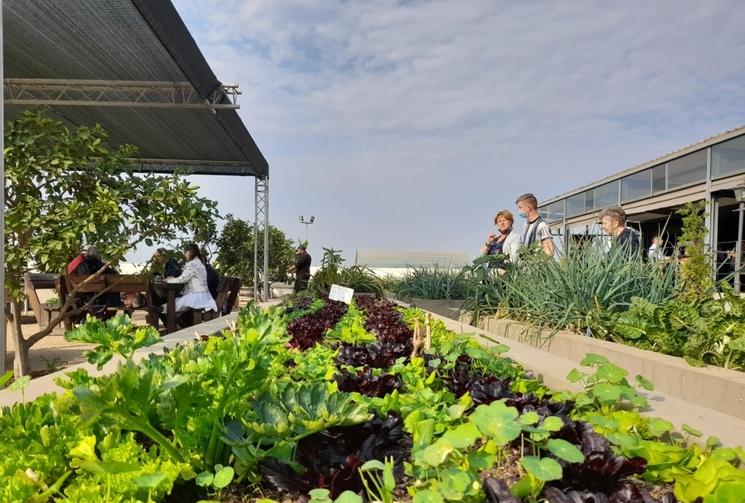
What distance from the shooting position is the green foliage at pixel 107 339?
1188 mm

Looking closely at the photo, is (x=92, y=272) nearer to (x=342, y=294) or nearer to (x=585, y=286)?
(x=342, y=294)

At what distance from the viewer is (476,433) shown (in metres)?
0.86

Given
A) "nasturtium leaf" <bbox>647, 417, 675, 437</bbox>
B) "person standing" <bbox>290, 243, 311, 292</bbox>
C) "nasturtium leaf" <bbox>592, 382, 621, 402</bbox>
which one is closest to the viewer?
"nasturtium leaf" <bbox>647, 417, 675, 437</bbox>

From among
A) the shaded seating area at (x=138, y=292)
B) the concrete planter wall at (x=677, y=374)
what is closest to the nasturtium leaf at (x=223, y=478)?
the concrete planter wall at (x=677, y=374)

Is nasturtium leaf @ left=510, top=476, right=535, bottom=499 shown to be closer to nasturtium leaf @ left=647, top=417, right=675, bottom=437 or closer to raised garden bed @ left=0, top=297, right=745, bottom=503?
raised garden bed @ left=0, top=297, right=745, bottom=503

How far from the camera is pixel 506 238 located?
17.5 feet

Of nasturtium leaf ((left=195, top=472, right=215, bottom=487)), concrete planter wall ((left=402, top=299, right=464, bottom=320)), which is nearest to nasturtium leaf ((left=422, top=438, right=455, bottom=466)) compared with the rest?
nasturtium leaf ((left=195, top=472, right=215, bottom=487))

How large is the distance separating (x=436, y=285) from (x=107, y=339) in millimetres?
5779

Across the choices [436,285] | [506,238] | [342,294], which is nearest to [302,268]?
[436,285]

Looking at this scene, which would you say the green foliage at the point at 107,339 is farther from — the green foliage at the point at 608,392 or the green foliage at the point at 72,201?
the green foliage at the point at 72,201

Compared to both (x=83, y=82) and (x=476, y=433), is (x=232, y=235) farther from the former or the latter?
(x=476, y=433)

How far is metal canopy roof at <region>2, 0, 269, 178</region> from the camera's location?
6164 millimetres

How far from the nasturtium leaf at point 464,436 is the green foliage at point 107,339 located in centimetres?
77

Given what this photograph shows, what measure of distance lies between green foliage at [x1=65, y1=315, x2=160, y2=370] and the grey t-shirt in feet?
13.3
